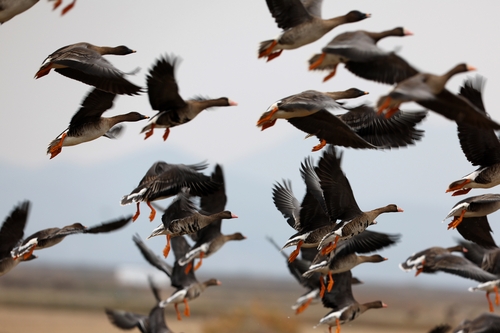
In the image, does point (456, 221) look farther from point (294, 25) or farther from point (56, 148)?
point (56, 148)

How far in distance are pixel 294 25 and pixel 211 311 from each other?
2117 centimetres

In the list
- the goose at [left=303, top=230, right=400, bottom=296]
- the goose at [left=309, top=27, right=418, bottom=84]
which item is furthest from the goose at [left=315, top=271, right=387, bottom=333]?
the goose at [left=309, top=27, right=418, bottom=84]

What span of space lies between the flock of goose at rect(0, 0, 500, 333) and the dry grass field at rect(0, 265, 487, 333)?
9338 millimetres

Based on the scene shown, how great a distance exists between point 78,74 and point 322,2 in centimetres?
262

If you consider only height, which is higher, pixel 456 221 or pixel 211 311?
pixel 456 221

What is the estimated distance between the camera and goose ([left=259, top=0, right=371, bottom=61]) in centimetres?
729

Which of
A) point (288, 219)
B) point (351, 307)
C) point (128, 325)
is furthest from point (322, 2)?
point (128, 325)

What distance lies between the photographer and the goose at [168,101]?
740 centimetres

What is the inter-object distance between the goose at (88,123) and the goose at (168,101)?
1.00 metres

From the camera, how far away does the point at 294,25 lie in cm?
736

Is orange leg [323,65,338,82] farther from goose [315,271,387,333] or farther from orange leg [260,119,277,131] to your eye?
goose [315,271,387,333]

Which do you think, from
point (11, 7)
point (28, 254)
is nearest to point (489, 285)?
point (28, 254)

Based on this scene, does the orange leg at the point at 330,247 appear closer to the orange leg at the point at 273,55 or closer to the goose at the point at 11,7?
the orange leg at the point at 273,55

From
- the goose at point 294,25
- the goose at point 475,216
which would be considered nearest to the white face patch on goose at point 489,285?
the goose at point 475,216
